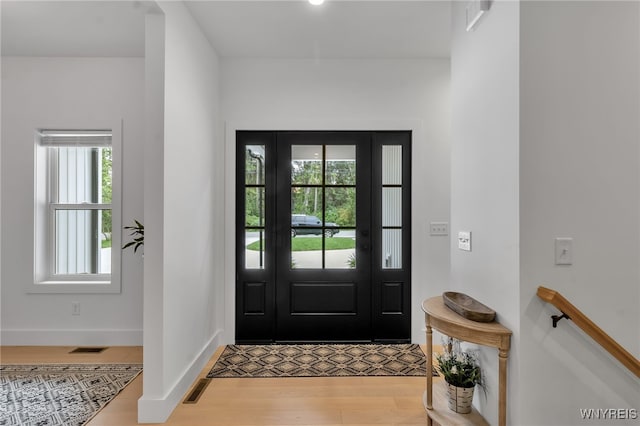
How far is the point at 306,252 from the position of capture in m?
3.40

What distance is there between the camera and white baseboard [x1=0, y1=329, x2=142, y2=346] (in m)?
3.26

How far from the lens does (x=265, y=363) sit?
115 inches

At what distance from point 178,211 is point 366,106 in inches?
80.8

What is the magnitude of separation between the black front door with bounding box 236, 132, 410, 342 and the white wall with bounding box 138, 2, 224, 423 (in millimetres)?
420

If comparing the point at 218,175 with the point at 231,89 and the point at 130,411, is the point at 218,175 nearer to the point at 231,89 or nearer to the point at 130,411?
the point at 231,89

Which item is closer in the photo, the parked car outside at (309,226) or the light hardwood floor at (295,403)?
the light hardwood floor at (295,403)

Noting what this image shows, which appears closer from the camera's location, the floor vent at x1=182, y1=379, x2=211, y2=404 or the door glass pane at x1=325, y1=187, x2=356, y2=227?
the floor vent at x1=182, y1=379, x2=211, y2=404

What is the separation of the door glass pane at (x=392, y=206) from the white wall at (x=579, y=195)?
186 cm

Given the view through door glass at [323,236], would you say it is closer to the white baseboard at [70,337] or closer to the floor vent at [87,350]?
the white baseboard at [70,337]

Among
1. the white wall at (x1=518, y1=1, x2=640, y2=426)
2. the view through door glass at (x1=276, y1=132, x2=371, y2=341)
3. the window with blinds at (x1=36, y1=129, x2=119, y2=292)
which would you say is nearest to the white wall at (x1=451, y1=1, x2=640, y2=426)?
the white wall at (x1=518, y1=1, x2=640, y2=426)

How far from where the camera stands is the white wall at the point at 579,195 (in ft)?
5.03

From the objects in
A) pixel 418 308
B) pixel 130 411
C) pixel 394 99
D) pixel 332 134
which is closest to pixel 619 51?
pixel 394 99
